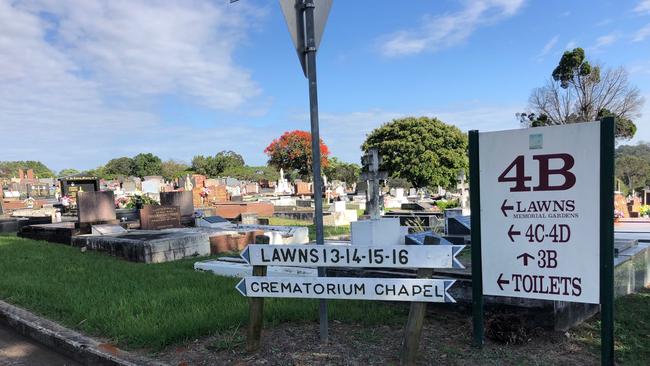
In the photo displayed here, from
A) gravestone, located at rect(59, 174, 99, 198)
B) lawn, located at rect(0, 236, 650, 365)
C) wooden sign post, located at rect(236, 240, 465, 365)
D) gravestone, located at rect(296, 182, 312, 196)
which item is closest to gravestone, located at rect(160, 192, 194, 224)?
lawn, located at rect(0, 236, 650, 365)

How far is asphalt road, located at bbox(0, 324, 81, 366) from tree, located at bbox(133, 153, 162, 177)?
3107 inches

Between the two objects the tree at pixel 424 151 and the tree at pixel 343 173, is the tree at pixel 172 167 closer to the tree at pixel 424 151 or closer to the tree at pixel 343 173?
the tree at pixel 343 173

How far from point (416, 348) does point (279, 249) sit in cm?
112

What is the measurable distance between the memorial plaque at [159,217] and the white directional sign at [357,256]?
8306 millimetres

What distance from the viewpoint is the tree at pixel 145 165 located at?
80250 millimetres

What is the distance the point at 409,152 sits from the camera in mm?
36906

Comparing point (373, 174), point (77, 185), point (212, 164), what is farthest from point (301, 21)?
point (212, 164)

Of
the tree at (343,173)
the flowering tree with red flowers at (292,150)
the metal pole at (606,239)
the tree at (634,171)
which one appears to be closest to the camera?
the metal pole at (606,239)

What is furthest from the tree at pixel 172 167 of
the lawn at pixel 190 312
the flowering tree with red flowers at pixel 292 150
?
the lawn at pixel 190 312

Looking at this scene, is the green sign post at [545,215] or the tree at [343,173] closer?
the green sign post at [545,215]

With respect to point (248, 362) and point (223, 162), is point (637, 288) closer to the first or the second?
point (248, 362)

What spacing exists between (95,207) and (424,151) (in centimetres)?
2931

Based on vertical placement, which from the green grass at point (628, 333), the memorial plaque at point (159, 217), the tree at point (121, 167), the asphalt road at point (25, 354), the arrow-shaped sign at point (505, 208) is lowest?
the asphalt road at point (25, 354)

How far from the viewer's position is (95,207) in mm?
10875
